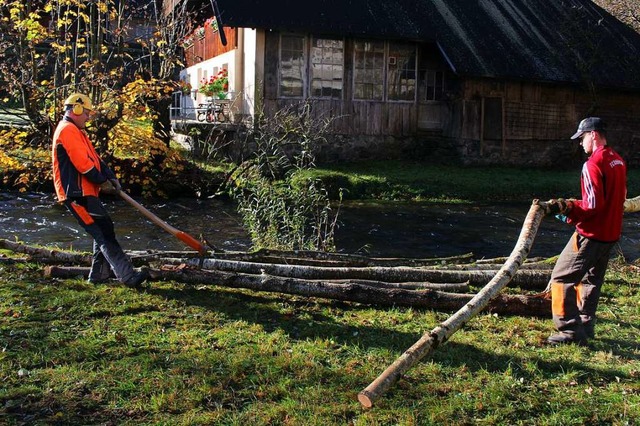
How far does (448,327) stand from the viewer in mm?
4668

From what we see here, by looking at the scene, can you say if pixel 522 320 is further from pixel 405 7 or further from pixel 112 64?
pixel 405 7

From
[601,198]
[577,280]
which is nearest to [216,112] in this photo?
[577,280]

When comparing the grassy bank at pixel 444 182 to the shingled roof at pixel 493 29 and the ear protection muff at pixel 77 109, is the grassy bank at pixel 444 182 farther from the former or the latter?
the ear protection muff at pixel 77 109

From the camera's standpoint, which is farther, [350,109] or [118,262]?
[350,109]

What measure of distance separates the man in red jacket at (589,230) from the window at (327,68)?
15.5 metres

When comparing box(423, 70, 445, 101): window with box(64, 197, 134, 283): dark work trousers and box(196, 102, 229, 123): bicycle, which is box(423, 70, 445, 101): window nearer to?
box(196, 102, 229, 123): bicycle

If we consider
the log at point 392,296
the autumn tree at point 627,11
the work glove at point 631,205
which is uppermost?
the autumn tree at point 627,11

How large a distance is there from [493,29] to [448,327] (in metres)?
20.4

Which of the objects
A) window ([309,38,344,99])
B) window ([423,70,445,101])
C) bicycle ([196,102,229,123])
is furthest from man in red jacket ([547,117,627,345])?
window ([423,70,445,101])

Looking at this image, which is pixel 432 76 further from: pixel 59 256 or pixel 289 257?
pixel 59 256

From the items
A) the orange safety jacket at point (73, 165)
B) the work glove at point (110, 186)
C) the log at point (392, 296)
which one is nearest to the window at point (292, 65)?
the work glove at point (110, 186)

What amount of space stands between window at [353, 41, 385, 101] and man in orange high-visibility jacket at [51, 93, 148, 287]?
15.1m

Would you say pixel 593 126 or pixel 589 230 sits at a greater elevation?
pixel 593 126

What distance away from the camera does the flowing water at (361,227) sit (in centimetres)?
1250
